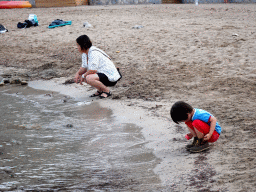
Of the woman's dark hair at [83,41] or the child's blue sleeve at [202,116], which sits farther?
the woman's dark hair at [83,41]

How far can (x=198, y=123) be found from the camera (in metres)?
3.26

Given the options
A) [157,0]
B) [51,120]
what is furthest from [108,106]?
[157,0]

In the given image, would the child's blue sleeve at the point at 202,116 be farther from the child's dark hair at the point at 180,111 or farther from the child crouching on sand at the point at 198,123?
the child's dark hair at the point at 180,111

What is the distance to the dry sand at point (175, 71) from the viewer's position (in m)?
3.04

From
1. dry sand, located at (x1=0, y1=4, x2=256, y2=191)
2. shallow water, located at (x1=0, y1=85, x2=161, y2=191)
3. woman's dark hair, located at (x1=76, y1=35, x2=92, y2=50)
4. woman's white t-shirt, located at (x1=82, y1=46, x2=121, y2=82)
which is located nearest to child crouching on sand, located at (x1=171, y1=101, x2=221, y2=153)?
dry sand, located at (x1=0, y1=4, x2=256, y2=191)

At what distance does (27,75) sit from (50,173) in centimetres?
512

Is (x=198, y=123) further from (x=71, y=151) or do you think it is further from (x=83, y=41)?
(x=83, y=41)

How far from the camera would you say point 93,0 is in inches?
782

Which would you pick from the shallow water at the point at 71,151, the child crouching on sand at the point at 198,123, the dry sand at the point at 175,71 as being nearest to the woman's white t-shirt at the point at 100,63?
the dry sand at the point at 175,71

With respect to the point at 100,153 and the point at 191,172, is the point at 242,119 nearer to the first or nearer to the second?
the point at 191,172

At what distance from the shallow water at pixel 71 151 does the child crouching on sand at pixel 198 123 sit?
50 centimetres

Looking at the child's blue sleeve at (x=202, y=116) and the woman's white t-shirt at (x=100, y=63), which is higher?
the woman's white t-shirt at (x=100, y=63)

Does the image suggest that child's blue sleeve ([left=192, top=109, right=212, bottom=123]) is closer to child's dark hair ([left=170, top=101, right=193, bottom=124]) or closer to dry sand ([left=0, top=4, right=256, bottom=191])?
child's dark hair ([left=170, top=101, right=193, bottom=124])

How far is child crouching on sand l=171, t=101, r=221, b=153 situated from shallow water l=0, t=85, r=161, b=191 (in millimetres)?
504
